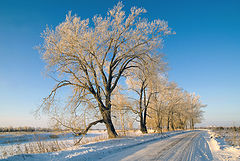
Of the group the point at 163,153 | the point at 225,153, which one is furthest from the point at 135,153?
the point at 225,153

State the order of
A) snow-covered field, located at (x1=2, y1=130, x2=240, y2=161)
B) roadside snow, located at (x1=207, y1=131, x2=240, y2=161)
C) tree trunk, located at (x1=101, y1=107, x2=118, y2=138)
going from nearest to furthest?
1. snow-covered field, located at (x1=2, y1=130, x2=240, y2=161)
2. roadside snow, located at (x1=207, y1=131, x2=240, y2=161)
3. tree trunk, located at (x1=101, y1=107, x2=118, y2=138)

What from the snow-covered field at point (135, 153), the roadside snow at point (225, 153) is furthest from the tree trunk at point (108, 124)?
the roadside snow at point (225, 153)

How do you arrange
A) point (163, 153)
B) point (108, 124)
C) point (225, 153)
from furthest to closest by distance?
1. point (108, 124)
2. point (225, 153)
3. point (163, 153)

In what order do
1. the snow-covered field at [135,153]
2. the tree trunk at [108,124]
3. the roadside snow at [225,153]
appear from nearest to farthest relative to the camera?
the snow-covered field at [135,153], the roadside snow at [225,153], the tree trunk at [108,124]

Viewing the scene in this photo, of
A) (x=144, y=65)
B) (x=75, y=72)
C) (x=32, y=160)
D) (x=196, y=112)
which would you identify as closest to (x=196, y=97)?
(x=196, y=112)

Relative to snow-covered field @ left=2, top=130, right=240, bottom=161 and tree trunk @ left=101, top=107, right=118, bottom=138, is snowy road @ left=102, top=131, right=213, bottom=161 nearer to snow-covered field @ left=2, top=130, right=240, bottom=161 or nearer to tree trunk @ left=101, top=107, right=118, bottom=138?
snow-covered field @ left=2, top=130, right=240, bottom=161

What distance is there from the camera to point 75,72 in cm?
1434

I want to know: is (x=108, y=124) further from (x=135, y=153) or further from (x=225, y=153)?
(x=225, y=153)

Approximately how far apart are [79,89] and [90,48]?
4152mm

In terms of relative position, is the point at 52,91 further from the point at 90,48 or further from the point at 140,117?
the point at 140,117

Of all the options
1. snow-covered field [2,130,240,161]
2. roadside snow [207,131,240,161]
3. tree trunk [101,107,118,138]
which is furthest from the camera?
tree trunk [101,107,118,138]

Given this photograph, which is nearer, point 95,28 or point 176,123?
point 95,28

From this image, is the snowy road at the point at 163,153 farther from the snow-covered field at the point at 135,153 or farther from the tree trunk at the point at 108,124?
the tree trunk at the point at 108,124

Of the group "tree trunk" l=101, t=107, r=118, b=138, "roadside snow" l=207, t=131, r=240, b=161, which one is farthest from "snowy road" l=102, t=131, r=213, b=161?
"tree trunk" l=101, t=107, r=118, b=138
